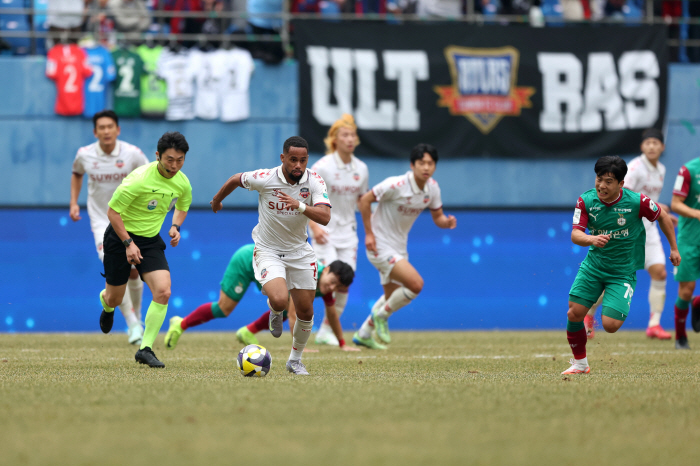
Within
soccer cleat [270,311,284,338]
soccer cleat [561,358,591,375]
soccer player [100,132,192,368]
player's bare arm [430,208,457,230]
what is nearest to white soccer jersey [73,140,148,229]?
soccer player [100,132,192,368]

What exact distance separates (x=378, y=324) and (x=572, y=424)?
589 centimetres

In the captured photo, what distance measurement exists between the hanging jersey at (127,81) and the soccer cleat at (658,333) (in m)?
8.49

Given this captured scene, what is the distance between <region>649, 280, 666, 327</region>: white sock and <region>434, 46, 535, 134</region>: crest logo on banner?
446 centimetres

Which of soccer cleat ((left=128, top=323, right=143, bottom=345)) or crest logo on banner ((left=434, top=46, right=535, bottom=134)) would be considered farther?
crest logo on banner ((left=434, top=46, right=535, bottom=134))

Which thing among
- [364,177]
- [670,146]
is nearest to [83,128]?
[364,177]

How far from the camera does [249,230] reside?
14.2 m

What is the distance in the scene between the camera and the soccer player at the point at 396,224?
9750 mm

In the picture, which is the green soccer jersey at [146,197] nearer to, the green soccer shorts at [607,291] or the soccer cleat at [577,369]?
the green soccer shorts at [607,291]

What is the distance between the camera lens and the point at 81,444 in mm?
3877

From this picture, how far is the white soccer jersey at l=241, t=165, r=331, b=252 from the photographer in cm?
685

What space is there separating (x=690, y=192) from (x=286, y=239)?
5.07 meters

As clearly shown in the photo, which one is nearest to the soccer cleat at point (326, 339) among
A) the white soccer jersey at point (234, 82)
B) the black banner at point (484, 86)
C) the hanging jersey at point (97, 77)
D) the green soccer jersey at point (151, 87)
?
the black banner at point (484, 86)

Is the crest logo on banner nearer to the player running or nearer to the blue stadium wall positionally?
the blue stadium wall

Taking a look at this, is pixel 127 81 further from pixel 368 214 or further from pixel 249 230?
pixel 368 214
